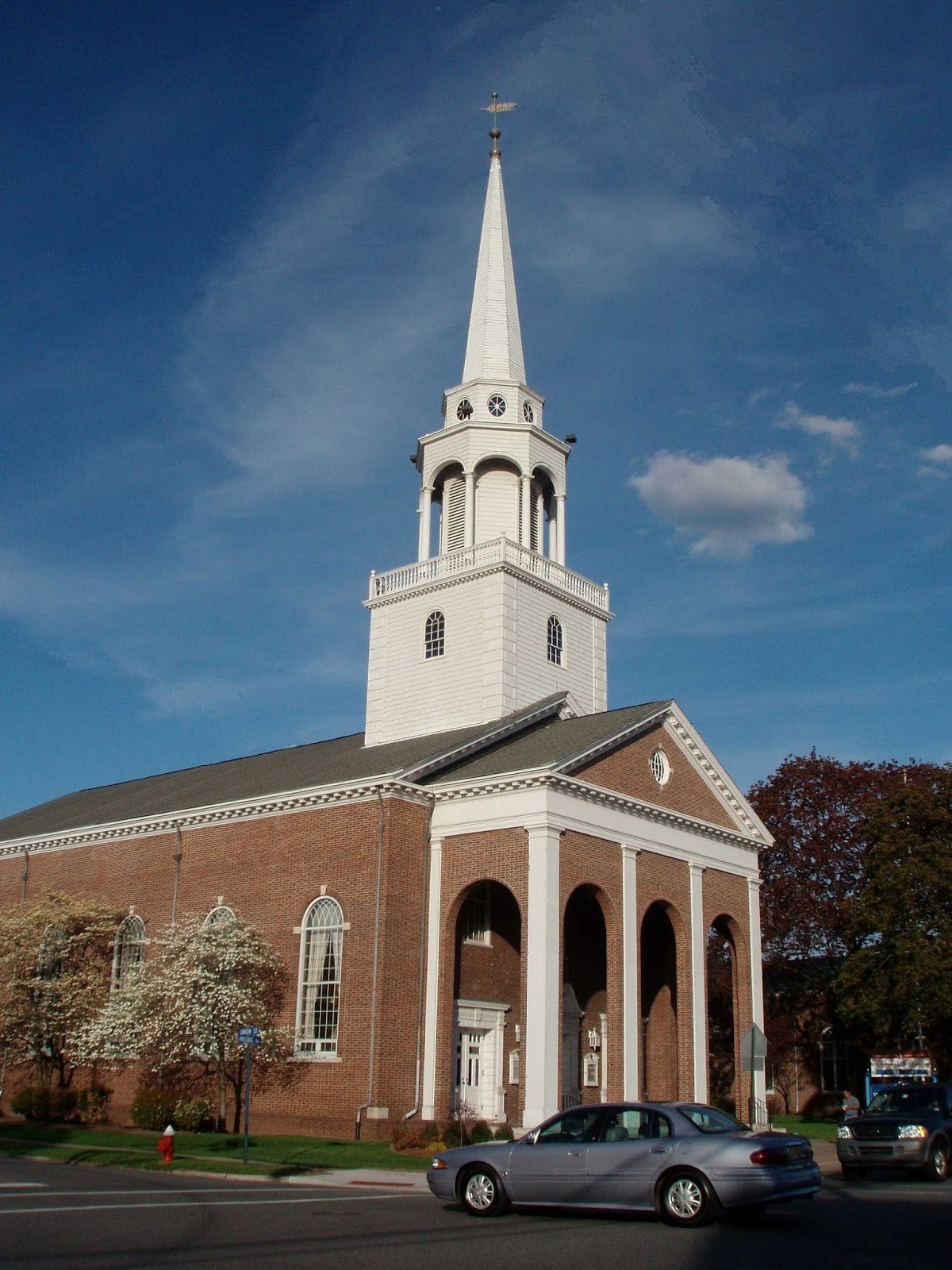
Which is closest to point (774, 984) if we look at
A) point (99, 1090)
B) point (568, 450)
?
point (568, 450)

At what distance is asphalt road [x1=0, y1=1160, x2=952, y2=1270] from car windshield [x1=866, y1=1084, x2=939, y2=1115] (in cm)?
492

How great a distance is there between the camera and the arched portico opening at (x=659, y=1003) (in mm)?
35906

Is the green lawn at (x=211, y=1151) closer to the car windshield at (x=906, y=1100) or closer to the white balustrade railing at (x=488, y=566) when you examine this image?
the car windshield at (x=906, y=1100)

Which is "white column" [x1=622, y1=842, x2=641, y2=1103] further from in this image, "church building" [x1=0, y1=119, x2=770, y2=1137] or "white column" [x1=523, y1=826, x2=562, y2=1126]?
"white column" [x1=523, y1=826, x2=562, y2=1126]

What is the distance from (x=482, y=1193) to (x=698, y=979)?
19.9m

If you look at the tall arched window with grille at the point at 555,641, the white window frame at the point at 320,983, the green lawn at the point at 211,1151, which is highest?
the tall arched window with grille at the point at 555,641

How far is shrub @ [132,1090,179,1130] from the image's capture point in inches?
1239

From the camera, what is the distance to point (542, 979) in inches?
1153

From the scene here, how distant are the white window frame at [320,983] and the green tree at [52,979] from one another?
8.16 metres

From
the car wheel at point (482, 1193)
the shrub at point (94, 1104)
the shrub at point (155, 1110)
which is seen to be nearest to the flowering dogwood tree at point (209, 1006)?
the shrub at point (155, 1110)

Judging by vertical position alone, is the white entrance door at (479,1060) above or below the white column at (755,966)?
below

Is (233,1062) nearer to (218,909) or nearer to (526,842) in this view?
(218,909)

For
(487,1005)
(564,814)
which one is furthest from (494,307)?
(487,1005)

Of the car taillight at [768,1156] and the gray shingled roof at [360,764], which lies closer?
the car taillight at [768,1156]
